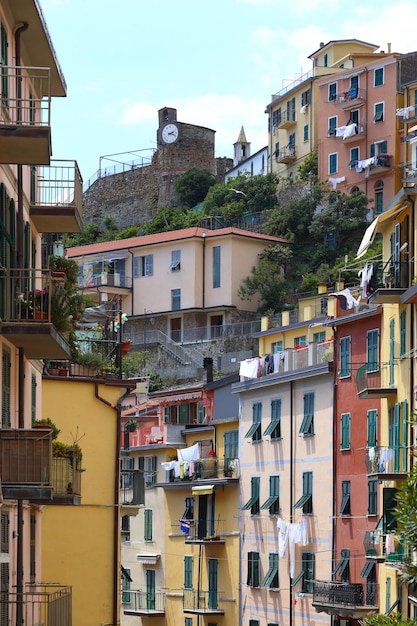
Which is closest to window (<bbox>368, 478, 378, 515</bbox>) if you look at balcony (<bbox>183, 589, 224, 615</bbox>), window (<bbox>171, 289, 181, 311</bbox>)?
balcony (<bbox>183, 589, 224, 615</bbox>)

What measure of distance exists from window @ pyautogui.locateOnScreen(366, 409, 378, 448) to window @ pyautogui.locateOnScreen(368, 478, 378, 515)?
1.28m

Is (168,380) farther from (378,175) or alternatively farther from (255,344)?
(378,175)

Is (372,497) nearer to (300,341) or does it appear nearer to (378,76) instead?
(300,341)

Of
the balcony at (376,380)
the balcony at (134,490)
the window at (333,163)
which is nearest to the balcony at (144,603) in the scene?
the balcony at (134,490)

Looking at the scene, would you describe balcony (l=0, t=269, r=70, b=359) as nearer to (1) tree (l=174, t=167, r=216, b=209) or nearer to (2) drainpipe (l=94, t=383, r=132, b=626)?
(2) drainpipe (l=94, t=383, r=132, b=626)

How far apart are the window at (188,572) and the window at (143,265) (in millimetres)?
37248

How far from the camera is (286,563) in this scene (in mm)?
59031

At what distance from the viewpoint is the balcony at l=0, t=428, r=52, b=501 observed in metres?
20.8

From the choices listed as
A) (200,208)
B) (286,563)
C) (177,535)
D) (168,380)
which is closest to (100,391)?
(286,563)

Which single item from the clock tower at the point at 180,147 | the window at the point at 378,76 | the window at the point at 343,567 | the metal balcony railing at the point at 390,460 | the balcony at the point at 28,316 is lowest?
the window at the point at 343,567

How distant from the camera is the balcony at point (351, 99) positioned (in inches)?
3930

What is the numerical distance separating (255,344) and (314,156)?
1794cm

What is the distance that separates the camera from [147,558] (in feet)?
232

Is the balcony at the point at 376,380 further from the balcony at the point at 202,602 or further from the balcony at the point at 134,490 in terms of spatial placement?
the balcony at the point at 202,602
